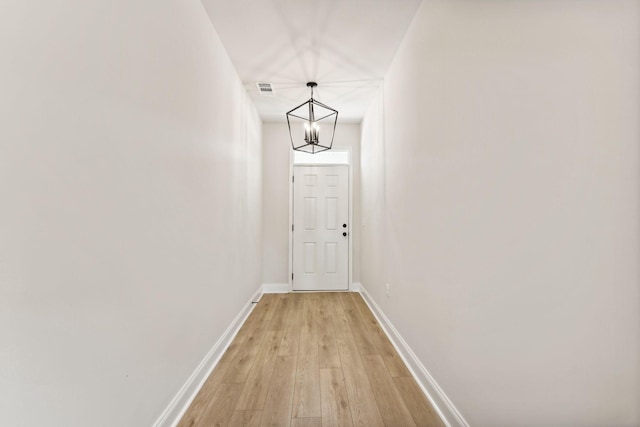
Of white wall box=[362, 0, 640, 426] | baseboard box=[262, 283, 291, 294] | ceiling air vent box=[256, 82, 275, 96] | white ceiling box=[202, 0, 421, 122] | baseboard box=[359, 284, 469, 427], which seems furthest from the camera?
baseboard box=[262, 283, 291, 294]

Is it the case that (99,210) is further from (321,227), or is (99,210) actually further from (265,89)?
(321,227)

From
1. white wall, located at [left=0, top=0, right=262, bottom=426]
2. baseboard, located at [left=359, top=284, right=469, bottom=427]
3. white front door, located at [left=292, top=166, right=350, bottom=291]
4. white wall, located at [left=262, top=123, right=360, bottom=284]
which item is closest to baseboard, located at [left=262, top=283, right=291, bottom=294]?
white wall, located at [left=262, top=123, right=360, bottom=284]

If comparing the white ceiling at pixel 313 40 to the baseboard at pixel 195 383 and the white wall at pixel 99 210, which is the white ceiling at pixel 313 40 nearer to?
the white wall at pixel 99 210

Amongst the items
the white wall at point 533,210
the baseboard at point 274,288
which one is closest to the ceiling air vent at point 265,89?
the white wall at point 533,210

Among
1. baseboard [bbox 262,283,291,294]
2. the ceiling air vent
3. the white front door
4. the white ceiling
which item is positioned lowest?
baseboard [bbox 262,283,291,294]

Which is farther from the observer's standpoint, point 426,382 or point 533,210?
point 426,382

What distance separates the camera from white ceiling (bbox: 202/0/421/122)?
2254 mm

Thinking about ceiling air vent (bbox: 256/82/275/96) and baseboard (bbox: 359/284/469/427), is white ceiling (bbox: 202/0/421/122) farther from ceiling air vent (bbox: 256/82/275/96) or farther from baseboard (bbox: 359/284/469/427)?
baseboard (bbox: 359/284/469/427)

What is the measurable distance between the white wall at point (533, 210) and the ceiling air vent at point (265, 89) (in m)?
2.00

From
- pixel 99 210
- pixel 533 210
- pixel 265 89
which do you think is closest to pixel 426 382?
pixel 533 210

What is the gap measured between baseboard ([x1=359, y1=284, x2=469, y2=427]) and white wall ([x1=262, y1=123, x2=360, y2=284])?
212cm

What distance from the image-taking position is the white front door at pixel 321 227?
194 inches

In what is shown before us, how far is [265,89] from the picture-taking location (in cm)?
364

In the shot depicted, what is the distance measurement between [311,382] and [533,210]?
1.79 metres
